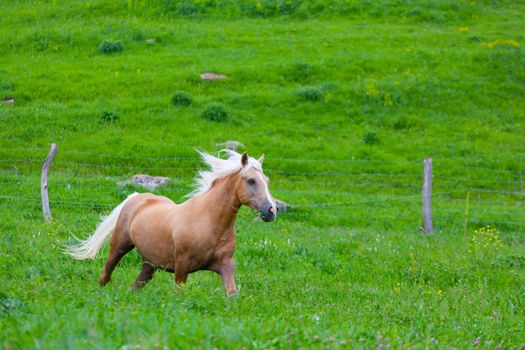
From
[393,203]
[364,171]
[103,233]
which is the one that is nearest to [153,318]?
[103,233]

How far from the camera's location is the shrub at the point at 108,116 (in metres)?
27.5

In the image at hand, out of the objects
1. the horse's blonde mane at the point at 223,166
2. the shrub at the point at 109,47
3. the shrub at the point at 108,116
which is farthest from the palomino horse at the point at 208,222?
the shrub at the point at 109,47

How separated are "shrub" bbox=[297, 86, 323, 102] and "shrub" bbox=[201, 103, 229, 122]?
3953 millimetres

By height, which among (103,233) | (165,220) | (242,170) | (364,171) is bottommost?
(364,171)

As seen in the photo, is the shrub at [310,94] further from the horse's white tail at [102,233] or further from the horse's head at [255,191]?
the horse's head at [255,191]

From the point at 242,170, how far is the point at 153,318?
Result: 13.2ft

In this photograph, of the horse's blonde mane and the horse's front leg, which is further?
the horse's blonde mane

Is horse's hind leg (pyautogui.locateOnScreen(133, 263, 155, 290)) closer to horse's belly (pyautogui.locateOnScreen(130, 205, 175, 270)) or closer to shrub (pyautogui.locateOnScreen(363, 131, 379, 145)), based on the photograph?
horse's belly (pyautogui.locateOnScreen(130, 205, 175, 270))

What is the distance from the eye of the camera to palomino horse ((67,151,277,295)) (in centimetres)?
914

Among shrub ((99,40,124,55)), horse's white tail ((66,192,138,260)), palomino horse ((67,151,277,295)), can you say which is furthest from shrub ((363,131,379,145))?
palomino horse ((67,151,277,295))

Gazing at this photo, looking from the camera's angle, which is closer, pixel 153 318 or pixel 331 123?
pixel 153 318

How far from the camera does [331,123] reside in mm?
29125

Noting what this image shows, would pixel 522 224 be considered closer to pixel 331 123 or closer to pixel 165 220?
pixel 331 123

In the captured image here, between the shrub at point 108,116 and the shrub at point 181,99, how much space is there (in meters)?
→ 2.65
